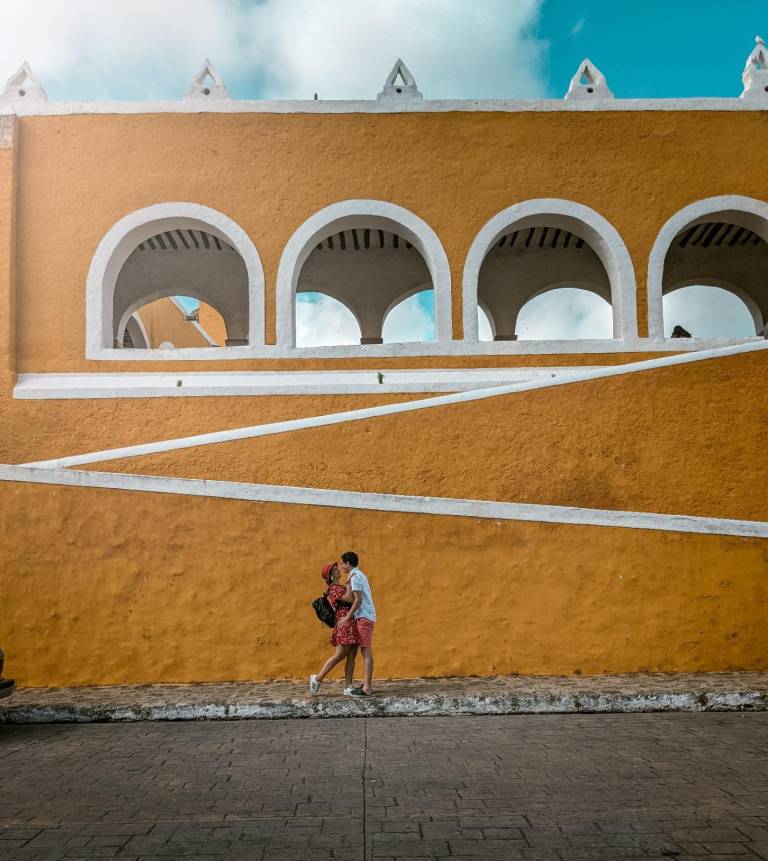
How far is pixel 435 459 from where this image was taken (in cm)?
711

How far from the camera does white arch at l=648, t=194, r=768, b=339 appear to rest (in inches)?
374

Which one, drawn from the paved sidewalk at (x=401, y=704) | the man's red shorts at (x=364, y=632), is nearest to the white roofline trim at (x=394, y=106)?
the man's red shorts at (x=364, y=632)

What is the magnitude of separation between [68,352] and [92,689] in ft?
13.5

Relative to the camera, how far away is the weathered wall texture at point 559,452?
7.06 metres

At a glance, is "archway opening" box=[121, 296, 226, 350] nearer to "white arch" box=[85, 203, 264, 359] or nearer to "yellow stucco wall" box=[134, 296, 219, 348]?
"yellow stucco wall" box=[134, 296, 219, 348]

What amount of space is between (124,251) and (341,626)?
5728 mm

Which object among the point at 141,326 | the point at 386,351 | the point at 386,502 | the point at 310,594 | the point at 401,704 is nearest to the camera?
the point at 401,704

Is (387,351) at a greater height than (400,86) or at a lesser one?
lesser

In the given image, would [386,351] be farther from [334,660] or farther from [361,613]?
[334,660]

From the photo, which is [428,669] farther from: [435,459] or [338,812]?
[338,812]

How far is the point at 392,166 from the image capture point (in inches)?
381

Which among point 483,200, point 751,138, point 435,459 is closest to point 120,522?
point 435,459

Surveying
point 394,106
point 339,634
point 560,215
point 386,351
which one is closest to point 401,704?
point 339,634

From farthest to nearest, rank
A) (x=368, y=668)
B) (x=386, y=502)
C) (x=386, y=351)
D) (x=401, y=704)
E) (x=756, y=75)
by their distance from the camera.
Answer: (x=756, y=75) → (x=386, y=351) → (x=386, y=502) → (x=368, y=668) → (x=401, y=704)
